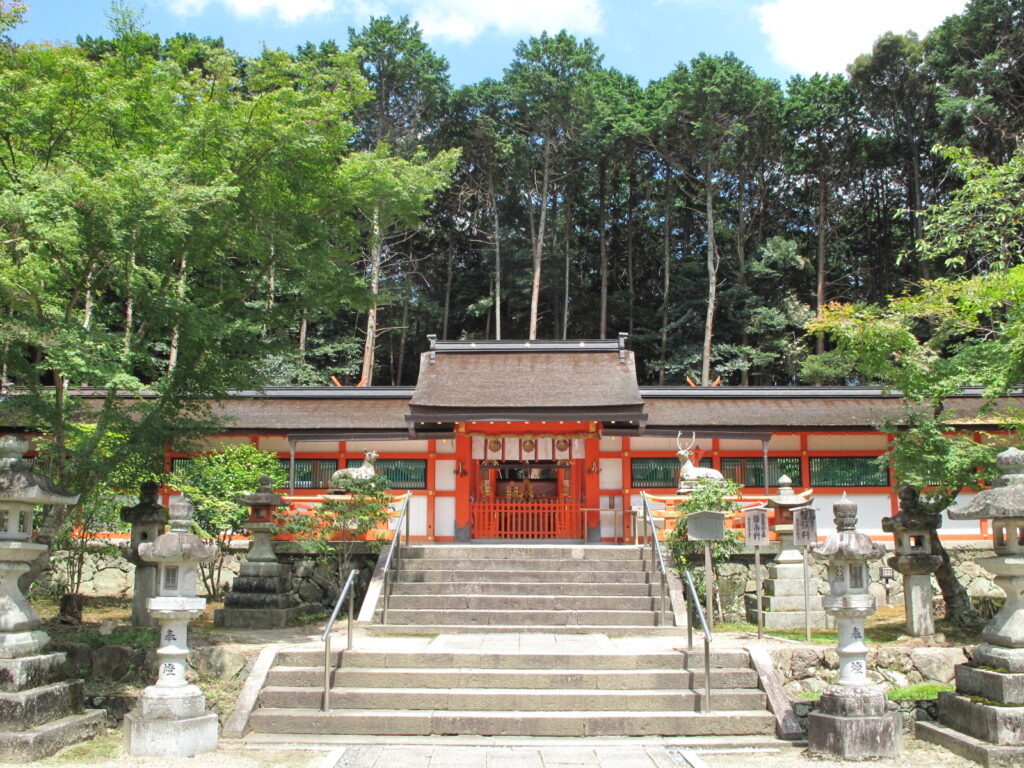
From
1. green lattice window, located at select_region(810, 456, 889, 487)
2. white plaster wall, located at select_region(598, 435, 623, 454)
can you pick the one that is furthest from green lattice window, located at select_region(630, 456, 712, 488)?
green lattice window, located at select_region(810, 456, 889, 487)

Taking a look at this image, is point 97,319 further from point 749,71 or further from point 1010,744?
point 749,71

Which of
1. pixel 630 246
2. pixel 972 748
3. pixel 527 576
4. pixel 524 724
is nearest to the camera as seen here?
pixel 972 748

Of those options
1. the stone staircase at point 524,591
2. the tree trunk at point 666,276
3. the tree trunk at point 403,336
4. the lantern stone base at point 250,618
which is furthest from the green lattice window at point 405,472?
the tree trunk at point 666,276

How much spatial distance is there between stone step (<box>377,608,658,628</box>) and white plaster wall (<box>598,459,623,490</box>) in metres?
5.61

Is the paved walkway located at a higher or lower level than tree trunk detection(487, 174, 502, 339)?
lower

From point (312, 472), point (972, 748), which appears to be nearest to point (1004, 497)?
point (972, 748)

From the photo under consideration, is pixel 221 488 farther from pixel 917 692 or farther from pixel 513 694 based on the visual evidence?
pixel 917 692

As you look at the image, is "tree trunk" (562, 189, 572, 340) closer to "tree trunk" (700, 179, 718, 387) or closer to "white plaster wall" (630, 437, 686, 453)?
"tree trunk" (700, 179, 718, 387)

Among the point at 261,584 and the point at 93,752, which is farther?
the point at 261,584

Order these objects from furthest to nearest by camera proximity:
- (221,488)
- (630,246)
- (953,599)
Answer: (630,246), (221,488), (953,599)

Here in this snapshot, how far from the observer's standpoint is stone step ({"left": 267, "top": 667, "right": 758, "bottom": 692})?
887 cm

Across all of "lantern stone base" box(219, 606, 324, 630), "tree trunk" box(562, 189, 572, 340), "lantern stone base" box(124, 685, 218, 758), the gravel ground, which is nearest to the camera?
the gravel ground

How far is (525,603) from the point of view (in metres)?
11.8

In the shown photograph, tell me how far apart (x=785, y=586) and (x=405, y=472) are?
8.07m
